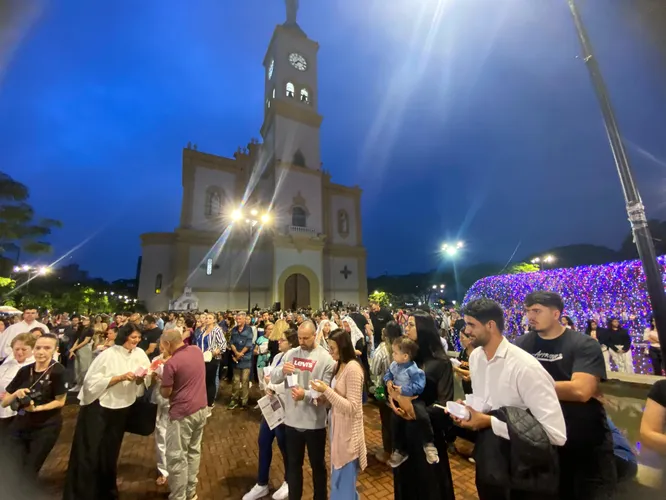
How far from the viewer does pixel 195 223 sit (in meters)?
22.0

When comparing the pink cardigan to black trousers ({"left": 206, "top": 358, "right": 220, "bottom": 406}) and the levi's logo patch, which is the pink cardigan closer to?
the levi's logo patch

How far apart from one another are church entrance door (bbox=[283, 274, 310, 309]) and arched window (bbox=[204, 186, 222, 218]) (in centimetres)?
805

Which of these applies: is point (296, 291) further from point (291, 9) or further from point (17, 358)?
point (291, 9)

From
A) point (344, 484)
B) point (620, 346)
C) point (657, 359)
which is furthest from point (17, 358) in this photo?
point (620, 346)

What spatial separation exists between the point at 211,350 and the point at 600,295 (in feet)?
35.2

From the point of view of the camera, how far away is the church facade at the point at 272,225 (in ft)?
69.4

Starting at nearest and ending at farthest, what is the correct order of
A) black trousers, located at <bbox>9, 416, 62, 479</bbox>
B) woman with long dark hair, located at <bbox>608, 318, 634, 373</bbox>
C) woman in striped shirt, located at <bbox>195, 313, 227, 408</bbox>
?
black trousers, located at <bbox>9, 416, 62, 479</bbox>
woman in striped shirt, located at <bbox>195, 313, 227, 408</bbox>
woman with long dark hair, located at <bbox>608, 318, 634, 373</bbox>

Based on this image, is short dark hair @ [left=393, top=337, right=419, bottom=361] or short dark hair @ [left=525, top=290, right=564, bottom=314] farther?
short dark hair @ [left=393, top=337, right=419, bottom=361]

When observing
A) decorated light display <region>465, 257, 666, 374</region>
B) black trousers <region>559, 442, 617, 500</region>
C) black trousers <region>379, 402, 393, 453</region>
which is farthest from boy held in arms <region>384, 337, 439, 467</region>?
decorated light display <region>465, 257, 666, 374</region>

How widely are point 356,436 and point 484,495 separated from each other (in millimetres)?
1042

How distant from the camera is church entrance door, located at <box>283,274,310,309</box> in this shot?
22.2 metres

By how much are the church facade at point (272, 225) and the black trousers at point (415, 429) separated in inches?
650

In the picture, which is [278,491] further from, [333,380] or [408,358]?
[408,358]

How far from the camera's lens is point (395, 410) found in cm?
258
